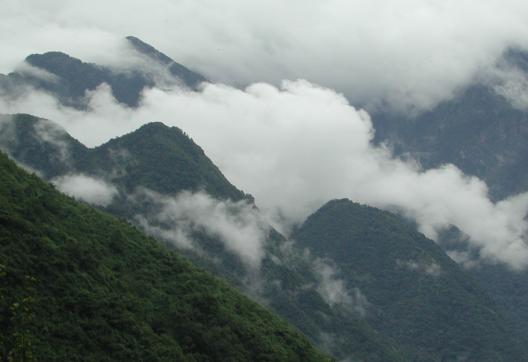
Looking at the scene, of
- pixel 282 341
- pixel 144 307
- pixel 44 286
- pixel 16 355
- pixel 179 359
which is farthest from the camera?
pixel 282 341

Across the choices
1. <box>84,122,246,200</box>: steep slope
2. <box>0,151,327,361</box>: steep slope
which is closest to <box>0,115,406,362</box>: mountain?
<box>84,122,246,200</box>: steep slope

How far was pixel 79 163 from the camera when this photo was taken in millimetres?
178625

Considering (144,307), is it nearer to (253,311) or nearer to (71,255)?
(71,255)

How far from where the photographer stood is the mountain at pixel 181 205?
544ft

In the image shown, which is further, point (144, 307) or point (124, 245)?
point (124, 245)

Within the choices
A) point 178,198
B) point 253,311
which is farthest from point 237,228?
point 253,311

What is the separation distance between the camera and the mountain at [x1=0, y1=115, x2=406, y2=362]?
165750mm

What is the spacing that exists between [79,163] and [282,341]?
9713cm

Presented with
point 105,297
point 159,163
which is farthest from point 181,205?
point 105,297

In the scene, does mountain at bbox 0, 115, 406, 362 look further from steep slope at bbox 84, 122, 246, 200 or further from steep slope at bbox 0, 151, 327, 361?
steep slope at bbox 0, 151, 327, 361

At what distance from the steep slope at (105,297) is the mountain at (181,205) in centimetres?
5823

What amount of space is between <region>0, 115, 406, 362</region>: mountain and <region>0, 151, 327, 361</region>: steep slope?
191 feet

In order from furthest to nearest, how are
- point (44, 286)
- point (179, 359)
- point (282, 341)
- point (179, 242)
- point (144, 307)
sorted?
point (179, 242)
point (282, 341)
point (144, 307)
point (179, 359)
point (44, 286)

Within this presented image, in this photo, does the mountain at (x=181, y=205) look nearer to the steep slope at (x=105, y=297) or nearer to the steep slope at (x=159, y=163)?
the steep slope at (x=159, y=163)
